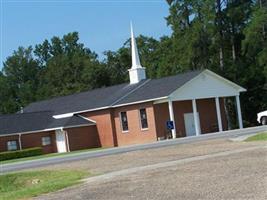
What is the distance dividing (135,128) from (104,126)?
13.4ft

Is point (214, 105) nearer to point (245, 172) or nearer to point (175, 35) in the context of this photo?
A: point (175, 35)

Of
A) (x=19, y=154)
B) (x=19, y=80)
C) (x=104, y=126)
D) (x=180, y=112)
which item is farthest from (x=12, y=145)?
(x=19, y=80)

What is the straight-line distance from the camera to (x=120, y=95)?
175 feet

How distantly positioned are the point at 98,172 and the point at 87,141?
33711 mm

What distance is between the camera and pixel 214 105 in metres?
52.6

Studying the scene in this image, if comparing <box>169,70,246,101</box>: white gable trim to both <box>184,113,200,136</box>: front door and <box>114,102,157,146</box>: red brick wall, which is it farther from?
<box>114,102,157,146</box>: red brick wall

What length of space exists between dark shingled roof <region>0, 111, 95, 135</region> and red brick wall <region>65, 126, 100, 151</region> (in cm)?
56

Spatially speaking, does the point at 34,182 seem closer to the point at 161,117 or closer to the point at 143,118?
the point at 161,117

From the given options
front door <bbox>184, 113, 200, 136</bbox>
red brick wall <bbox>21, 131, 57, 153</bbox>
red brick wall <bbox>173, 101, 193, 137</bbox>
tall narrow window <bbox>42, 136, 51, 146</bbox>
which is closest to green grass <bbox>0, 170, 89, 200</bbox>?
red brick wall <bbox>173, 101, 193, 137</bbox>

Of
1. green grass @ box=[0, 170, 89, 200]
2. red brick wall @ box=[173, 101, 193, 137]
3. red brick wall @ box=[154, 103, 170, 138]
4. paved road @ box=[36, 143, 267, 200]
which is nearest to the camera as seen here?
paved road @ box=[36, 143, 267, 200]

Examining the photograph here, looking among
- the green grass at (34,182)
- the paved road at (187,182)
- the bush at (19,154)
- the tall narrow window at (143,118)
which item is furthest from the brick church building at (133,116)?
the paved road at (187,182)

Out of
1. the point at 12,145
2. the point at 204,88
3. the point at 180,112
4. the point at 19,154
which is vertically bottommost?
the point at 19,154

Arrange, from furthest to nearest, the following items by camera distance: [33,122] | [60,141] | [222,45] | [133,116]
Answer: [222,45] → [33,122] → [60,141] → [133,116]

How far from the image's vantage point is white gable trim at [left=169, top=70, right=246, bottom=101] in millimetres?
48594
